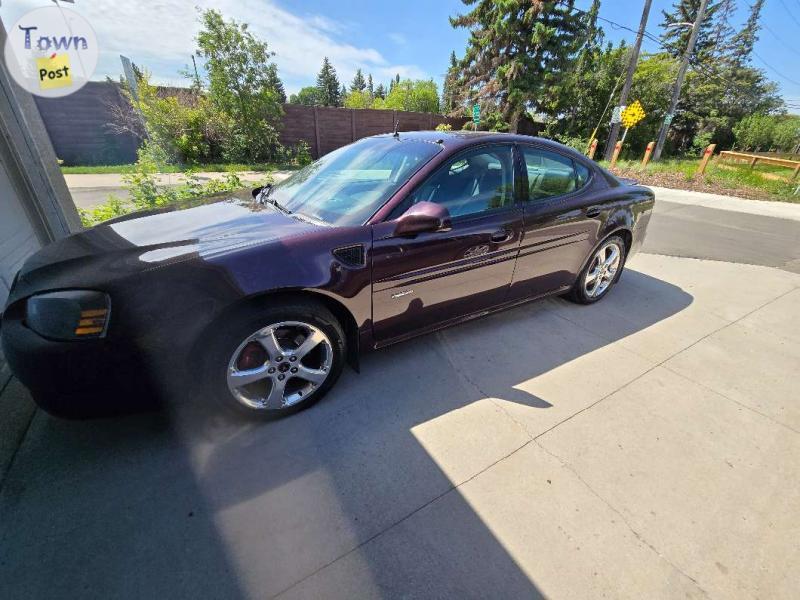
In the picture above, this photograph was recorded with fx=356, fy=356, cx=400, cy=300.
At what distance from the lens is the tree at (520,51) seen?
1912 centimetres

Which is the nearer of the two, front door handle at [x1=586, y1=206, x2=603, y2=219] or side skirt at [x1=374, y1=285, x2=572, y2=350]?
side skirt at [x1=374, y1=285, x2=572, y2=350]

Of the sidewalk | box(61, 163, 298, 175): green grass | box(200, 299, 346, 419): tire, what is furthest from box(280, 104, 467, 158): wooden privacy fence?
box(200, 299, 346, 419): tire

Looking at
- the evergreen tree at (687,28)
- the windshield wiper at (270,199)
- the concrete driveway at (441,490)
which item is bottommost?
the concrete driveway at (441,490)

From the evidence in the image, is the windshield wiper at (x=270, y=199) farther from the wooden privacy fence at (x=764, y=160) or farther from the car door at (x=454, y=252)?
the wooden privacy fence at (x=764, y=160)

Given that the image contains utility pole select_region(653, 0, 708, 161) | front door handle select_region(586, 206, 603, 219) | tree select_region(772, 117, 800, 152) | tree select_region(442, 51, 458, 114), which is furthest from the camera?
tree select_region(772, 117, 800, 152)

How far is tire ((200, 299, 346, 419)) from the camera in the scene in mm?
1734

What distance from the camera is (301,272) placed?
5.89ft

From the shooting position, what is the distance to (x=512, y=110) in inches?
853

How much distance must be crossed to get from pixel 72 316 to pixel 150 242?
501mm

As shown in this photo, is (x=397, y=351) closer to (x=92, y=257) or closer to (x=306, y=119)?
(x=92, y=257)

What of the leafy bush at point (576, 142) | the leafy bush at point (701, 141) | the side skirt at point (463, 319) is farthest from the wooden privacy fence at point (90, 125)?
the leafy bush at point (701, 141)

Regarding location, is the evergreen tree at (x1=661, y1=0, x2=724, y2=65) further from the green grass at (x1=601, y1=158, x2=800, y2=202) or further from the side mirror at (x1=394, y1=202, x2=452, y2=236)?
the side mirror at (x1=394, y1=202, x2=452, y2=236)

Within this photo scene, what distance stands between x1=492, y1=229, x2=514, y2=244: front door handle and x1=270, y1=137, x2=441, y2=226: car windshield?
0.67 m

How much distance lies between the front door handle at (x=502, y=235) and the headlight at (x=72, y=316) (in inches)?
84.0
